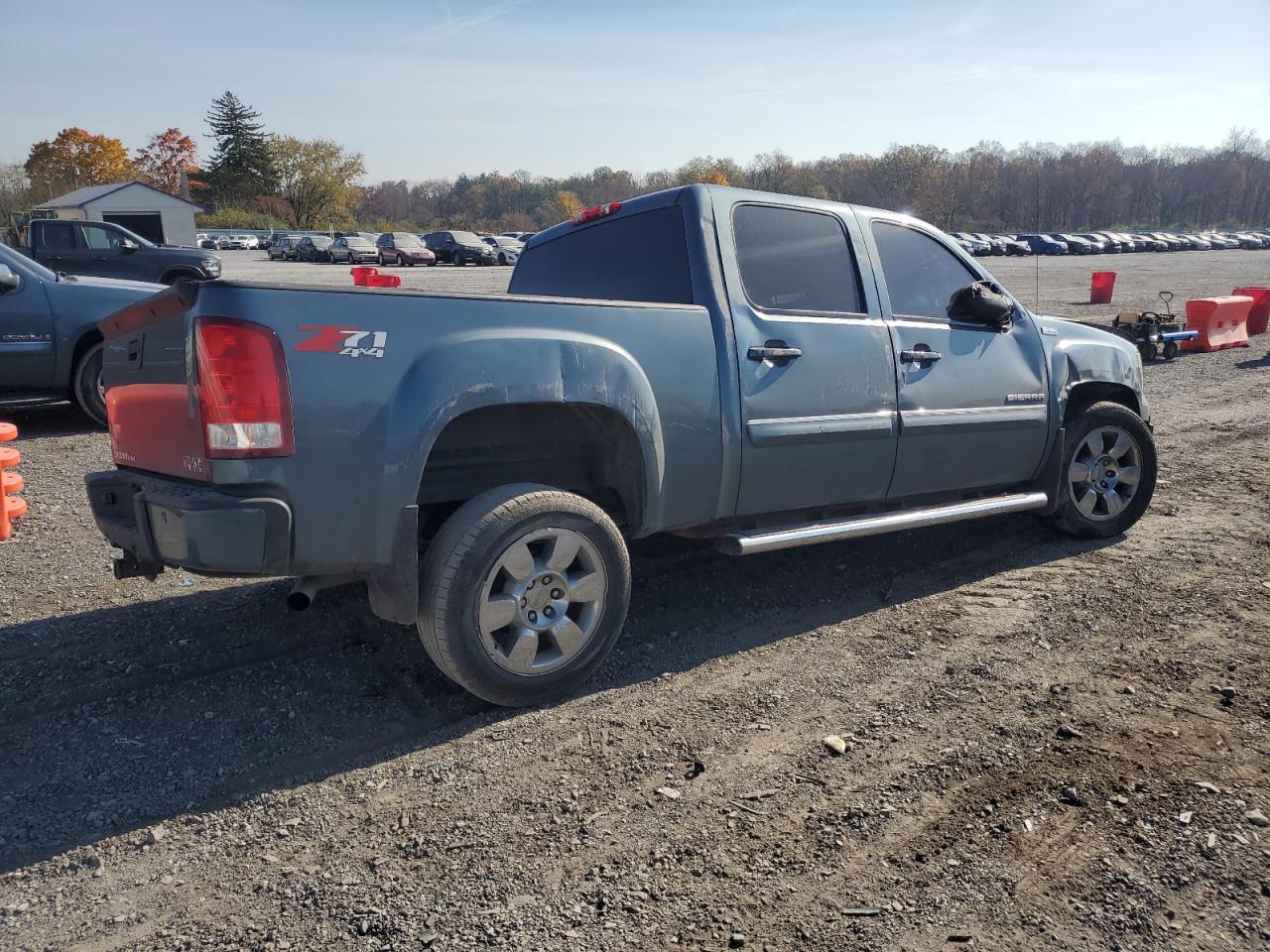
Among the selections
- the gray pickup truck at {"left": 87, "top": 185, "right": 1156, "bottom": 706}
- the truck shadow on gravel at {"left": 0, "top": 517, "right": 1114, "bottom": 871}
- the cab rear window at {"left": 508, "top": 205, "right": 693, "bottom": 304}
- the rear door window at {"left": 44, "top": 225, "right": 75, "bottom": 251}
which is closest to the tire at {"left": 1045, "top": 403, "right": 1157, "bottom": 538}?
the gray pickup truck at {"left": 87, "top": 185, "right": 1156, "bottom": 706}

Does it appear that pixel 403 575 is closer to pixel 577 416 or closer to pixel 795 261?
pixel 577 416

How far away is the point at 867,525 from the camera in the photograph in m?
4.29

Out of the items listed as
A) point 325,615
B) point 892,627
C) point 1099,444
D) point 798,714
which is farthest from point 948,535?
point 325,615

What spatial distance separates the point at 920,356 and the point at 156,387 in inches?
132

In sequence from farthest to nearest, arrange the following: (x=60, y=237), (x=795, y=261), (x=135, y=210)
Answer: (x=135, y=210), (x=60, y=237), (x=795, y=261)

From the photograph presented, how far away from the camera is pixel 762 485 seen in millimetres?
4004

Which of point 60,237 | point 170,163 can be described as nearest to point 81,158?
point 170,163

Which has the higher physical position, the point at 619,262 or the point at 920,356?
the point at 619,262

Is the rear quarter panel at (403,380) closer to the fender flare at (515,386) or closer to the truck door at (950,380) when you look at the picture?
the fender flare at (515,386)

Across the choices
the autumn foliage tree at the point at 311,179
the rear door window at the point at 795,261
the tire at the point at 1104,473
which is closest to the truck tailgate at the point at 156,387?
the rear door window at the point at 795,261

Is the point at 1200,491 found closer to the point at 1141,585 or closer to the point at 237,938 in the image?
the point at 1141,585

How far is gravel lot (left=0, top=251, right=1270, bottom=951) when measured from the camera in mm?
2350

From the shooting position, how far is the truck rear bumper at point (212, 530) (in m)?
2.87

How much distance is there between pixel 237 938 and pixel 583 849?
2.98 ft
